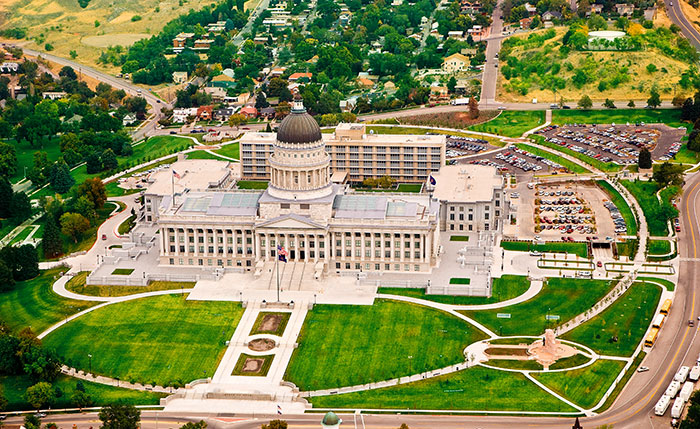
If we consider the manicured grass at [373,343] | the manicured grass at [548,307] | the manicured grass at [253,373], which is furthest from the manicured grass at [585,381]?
the manicured grass at [253,373]

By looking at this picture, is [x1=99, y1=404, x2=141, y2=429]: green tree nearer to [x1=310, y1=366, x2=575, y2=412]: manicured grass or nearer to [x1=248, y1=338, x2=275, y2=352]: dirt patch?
[x1=310, y1=366, x2=575, y2=412]: manicured grass

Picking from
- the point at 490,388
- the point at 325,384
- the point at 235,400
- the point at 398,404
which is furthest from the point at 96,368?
the point at 490,388

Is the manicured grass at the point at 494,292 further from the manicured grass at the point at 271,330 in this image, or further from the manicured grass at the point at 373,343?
the manicured grass at the point at 271,330

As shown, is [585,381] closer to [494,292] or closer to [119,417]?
[494,292]

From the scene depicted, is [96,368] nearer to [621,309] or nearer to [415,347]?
[415,347]

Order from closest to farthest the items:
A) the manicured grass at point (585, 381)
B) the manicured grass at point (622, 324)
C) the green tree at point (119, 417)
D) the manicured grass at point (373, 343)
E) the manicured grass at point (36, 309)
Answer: the green tree at point (119, 417) → the manicured grass at point (585, 381) → the manicured grass at point (373, 343) → the manicured grass at point (622, 324) → the manicured grass at point (36, 309)

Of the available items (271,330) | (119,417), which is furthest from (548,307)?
(119,417)
